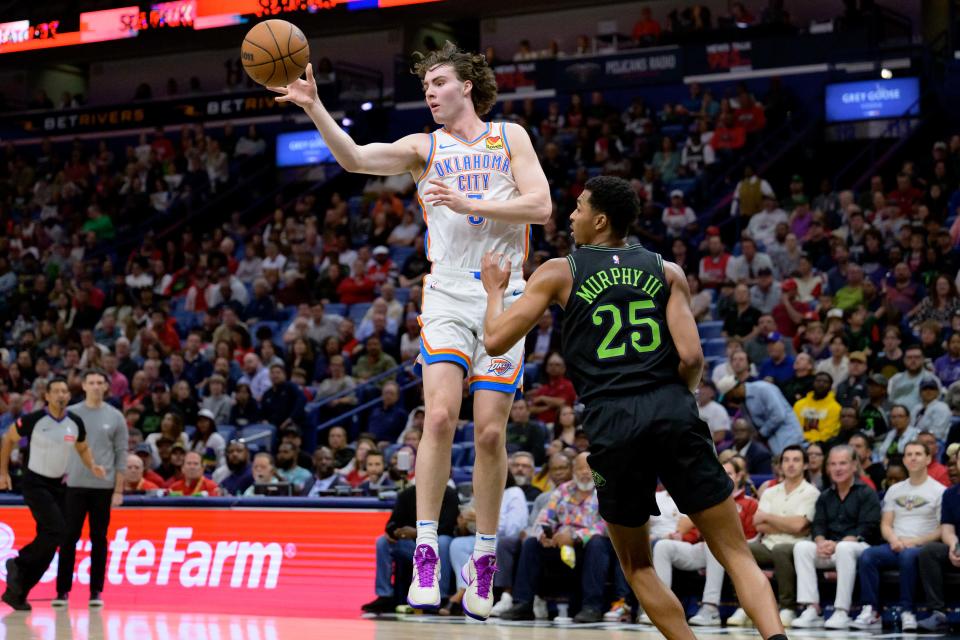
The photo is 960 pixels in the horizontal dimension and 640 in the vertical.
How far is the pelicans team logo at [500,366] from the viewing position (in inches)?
251

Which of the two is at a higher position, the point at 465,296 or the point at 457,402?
the point at 465,296

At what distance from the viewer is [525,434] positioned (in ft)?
44.4

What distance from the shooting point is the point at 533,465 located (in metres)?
12.9

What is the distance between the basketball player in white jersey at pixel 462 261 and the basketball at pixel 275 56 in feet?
0.23

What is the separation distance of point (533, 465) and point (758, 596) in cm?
729

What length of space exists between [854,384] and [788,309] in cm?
212

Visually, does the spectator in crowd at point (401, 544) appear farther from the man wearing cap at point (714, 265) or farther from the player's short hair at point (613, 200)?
the player's short hair at point (613, 200)

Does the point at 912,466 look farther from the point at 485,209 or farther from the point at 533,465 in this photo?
the point at 485,209

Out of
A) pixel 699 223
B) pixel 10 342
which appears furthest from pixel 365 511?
pixel 10 342

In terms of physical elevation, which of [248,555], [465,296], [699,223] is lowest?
[248,555]

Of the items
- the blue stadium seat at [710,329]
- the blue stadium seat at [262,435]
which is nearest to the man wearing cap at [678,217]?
the blue stadium seat at [710,329]

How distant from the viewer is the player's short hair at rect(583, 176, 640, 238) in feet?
19.4

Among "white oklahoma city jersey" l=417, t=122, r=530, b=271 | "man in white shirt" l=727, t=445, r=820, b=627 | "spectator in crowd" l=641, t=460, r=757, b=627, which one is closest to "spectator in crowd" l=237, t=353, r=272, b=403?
"spectator in crowd" l=641, t=460, r=757, b=627

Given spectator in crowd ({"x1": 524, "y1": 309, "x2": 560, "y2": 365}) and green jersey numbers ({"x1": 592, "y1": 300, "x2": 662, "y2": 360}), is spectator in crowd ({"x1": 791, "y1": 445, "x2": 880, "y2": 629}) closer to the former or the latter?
spectator in crowd ({"x1": 524, "y1": 309, "x2": 560, "y2": 365})
